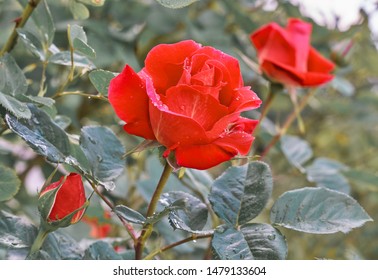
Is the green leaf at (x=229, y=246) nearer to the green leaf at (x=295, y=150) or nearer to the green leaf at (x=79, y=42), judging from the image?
the green leaf at (x=79, y=42)

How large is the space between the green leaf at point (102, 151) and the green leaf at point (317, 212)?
0.14 meters

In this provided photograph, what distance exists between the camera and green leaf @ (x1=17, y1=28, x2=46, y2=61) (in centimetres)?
58

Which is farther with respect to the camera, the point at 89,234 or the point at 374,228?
the point at 374,228

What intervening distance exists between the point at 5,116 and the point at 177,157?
14cm

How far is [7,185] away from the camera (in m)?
0.59

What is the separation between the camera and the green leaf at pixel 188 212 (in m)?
0.52

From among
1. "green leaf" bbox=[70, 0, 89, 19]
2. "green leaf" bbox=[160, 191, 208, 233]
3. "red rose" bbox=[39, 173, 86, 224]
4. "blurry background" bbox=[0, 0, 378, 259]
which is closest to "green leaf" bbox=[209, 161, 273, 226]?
"green leaf" bbox=[160, 191, 208, 233]

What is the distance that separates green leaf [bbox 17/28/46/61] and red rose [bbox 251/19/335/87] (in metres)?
0.30

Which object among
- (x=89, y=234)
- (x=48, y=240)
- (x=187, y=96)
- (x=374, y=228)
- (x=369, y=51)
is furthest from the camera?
(x=374, y=228)

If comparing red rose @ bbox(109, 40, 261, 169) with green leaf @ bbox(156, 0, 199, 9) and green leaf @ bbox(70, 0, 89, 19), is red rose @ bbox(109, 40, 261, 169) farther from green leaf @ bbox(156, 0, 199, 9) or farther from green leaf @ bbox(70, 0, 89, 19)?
green leaf @ bbox(70, 0, 89, 19)

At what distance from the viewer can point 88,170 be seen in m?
0.54

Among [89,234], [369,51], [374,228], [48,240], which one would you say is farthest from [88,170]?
[374,228]
